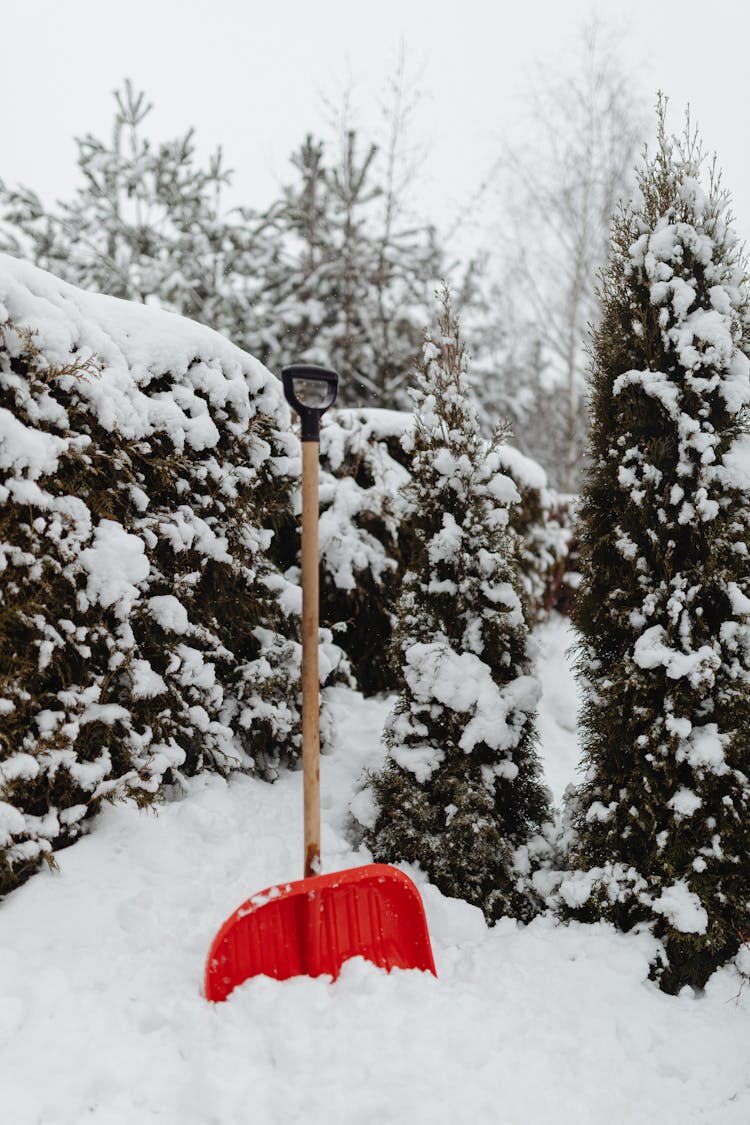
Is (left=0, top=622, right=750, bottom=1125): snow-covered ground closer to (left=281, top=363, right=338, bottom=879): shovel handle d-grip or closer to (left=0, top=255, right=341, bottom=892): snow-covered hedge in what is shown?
(left=0, top=255, right=341, bottom=892): snow-covered hedge

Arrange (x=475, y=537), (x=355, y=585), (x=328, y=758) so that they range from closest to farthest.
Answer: (x=475, y=537) < (x=328, y=758) < (x=355, y=585)

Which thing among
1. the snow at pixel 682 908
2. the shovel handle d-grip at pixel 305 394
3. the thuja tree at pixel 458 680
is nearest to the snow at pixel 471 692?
the thuja tree at pixel 458 680

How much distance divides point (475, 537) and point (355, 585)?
145 centimetres

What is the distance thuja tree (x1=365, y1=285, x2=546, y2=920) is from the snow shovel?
1.20 ft

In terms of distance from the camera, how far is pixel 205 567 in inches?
122

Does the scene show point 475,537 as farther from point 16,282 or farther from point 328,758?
point 16,282

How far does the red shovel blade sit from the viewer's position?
2236 mm

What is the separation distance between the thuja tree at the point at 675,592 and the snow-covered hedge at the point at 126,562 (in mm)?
1456

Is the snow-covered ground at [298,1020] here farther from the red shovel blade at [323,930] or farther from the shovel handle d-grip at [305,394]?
the shovel handle d-grip at [305,394]

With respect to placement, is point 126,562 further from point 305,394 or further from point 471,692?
point 471,692

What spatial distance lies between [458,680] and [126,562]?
4.25ft

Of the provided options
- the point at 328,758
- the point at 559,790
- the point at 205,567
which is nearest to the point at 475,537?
the point at 205,567

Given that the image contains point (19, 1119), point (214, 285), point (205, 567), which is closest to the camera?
point (19, 1119)

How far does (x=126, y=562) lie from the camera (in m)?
2.62
